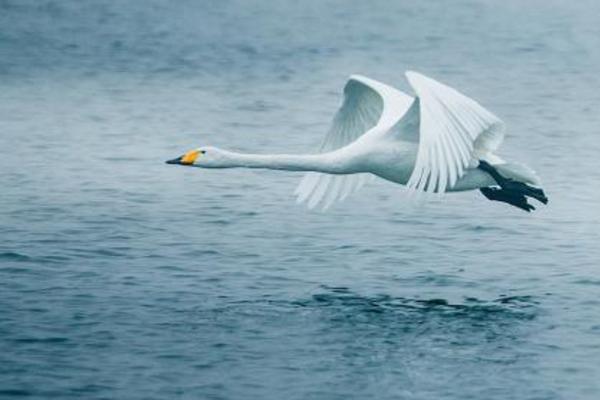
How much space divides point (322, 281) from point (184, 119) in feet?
42.8

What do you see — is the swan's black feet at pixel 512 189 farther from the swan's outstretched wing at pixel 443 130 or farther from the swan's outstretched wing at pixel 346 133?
the swan's outstretched wing at pixel 346 133

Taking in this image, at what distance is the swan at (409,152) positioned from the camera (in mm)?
23984

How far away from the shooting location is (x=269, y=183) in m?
33.7

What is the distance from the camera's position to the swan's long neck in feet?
83.3

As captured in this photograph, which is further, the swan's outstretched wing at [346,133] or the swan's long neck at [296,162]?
the swan's outstretched wing at [346,133]

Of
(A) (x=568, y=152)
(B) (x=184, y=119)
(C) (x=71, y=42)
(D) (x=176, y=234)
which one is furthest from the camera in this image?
(C) (x=71, y=42)

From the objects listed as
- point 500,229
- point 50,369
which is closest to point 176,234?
point 500,229

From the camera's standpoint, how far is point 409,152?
25.4 meters

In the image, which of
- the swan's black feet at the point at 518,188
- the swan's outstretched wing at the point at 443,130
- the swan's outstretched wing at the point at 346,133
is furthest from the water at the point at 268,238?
the swan's outstretched wing at the point at 443,130

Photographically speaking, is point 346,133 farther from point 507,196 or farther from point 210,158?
point 210,158

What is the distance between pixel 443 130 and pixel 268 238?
20.6 ft

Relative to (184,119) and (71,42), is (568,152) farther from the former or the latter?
(71,42)

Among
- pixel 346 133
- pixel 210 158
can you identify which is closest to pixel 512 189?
pixel 346 133

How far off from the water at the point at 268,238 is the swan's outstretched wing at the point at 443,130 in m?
2.06
